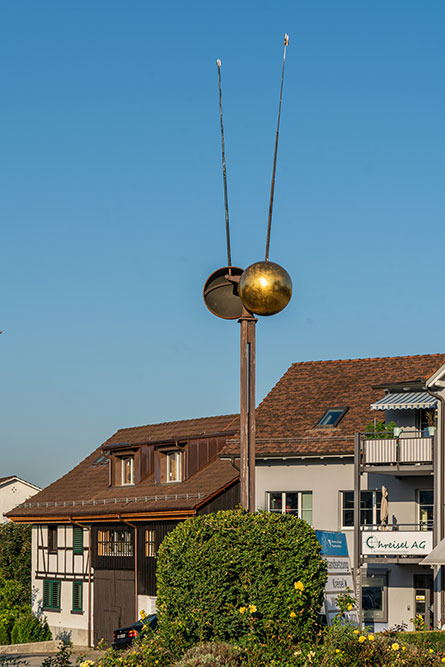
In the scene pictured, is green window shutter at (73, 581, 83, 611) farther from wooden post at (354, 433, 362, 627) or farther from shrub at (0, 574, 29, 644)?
wooden post at (354, 433, 362, 627)

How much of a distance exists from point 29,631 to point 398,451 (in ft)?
66.0

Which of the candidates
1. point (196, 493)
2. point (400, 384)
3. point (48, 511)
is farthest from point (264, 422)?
point (48, 511)

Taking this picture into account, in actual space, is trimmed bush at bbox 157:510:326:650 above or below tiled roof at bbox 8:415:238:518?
above

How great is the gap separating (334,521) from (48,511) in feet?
51.2

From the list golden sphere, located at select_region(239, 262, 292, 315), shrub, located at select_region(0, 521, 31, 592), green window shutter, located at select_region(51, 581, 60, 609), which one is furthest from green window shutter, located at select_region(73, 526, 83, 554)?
golden sphere, located at select_region(239, 262, 292, 315)

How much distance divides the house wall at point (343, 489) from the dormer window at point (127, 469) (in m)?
8.94

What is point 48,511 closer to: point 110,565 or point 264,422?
point 110,565

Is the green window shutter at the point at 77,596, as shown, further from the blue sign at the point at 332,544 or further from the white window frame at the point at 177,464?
the blue sign at the point at 332,544

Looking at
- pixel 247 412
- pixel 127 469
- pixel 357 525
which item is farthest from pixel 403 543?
pixel 247 412

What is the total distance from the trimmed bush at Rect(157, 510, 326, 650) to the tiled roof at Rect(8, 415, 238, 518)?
29.1 m

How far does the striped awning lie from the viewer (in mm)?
38156

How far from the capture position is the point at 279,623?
13.1m

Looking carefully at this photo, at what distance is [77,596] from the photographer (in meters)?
49.5

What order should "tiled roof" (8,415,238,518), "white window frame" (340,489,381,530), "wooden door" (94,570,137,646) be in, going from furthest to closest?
"wooden door" (94,570,137,646)
"tiled roof" (8,415,238,518)
"white window frame" (340,489,381,530)
